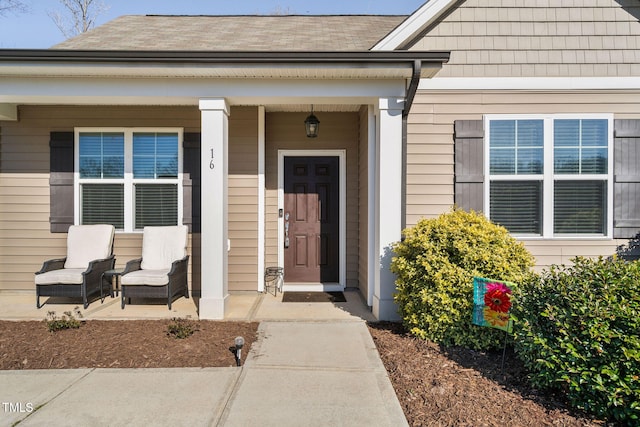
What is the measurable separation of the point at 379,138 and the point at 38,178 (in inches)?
182

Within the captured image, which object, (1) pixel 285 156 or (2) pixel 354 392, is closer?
(2) pixel 354 392

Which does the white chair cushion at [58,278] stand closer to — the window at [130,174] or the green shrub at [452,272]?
the window at [130,174]

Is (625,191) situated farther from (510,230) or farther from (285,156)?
(285,156)

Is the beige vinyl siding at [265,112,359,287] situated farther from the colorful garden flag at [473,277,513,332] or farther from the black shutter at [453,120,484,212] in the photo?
the colorful garden flag at [473,277,513,332]

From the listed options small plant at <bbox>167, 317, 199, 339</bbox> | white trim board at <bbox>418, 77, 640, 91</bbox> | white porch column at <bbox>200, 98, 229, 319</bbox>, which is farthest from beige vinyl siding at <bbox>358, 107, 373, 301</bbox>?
small plant at <bbox>167, 317, 199, 339</bbox>

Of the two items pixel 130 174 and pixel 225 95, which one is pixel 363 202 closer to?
pixel 225 95

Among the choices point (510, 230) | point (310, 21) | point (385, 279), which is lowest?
point (385, 279)

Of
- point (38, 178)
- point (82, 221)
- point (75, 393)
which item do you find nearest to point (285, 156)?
point (82, 221)

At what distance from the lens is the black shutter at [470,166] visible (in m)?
4.20

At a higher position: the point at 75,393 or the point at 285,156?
the point at 285,156

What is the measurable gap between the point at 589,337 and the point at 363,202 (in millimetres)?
3034

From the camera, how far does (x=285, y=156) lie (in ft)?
17.7

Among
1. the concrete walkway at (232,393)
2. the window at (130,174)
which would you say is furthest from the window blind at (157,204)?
the concrete walkway at (232,393)

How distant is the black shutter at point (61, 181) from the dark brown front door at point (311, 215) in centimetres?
292
